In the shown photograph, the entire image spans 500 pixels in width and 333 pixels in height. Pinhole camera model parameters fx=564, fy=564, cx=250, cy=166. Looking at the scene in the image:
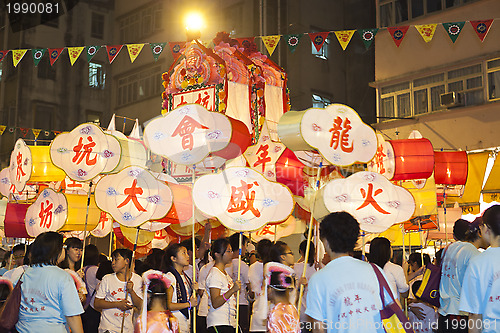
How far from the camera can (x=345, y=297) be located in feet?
11.2

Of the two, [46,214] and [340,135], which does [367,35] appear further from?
[46,214]

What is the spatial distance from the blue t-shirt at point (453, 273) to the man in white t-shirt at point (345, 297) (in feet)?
6.89

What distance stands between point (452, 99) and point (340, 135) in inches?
359

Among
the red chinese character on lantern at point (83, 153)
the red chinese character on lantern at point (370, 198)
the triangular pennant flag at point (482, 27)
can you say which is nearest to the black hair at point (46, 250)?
the red chinese character on lantern at point (83, 153)

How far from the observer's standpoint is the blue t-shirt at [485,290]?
11.7 feet

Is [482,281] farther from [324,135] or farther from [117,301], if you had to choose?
[117,301]

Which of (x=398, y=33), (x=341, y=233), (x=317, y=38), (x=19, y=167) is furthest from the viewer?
(x=317, y=38)

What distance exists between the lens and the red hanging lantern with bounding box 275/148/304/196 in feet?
26.2

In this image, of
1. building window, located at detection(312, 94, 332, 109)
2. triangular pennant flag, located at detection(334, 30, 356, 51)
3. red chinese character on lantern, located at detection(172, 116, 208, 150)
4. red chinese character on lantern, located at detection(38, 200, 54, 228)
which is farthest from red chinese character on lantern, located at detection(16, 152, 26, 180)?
building window, located at detection(312, 94, 332, 109)

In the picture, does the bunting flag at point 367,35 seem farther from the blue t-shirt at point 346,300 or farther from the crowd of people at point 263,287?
the blue t-shirt at point 346,300

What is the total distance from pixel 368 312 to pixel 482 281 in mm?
797

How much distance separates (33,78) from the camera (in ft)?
76.8

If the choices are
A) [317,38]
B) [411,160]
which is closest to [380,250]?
[411,160]

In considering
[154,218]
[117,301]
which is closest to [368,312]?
[117,301]
